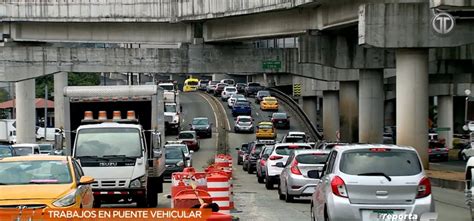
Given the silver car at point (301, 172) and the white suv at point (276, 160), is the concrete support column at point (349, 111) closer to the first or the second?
the white suv at point (276, 160)

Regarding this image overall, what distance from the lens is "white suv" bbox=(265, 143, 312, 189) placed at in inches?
1310

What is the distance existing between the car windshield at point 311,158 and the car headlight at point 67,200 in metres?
11.8

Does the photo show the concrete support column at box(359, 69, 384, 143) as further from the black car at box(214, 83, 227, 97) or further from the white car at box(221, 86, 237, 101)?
the black car at box(214, 83, 227, 97)

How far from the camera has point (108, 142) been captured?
23.5 meters

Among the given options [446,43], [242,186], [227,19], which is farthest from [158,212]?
[227,19]

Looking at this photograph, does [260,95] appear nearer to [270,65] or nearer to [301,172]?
[270,65]

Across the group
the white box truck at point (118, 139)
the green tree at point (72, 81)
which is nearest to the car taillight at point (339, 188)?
the white box truck at point (118, 139)

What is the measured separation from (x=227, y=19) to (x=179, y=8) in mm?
2912

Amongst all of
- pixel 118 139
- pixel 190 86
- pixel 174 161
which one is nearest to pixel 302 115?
pixel 190 86

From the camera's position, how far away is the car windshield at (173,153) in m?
42.7

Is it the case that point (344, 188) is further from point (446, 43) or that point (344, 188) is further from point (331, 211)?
point (446, 43)

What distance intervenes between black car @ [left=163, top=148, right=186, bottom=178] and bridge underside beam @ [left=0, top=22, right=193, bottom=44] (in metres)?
15.8

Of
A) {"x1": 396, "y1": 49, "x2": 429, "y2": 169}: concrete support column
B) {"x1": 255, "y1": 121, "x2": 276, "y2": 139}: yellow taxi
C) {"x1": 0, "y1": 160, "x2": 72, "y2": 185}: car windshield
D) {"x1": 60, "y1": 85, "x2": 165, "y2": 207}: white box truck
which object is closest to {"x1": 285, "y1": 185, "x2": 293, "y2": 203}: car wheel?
{"x1": 60, "y1": 85, "x2": 165, "y2": 207}: white box truck

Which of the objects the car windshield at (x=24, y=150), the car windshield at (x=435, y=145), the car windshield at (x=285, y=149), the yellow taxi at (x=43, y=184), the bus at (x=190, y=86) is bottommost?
the car windshield at (x=435, y=145)
